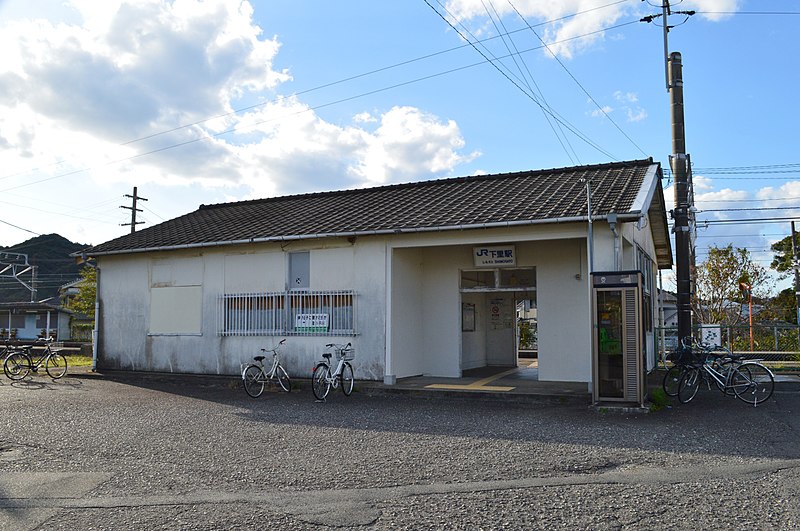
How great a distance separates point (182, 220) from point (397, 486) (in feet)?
48.1

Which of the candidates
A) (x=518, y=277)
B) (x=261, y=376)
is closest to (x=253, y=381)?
(x=261, y=376)

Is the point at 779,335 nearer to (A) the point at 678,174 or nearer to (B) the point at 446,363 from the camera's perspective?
(A) the point at 678,174

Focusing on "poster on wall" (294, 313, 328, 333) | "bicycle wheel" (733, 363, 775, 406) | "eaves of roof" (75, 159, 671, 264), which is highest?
"eaves of roof" (75, 159, 671, 264)

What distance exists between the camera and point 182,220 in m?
18.5

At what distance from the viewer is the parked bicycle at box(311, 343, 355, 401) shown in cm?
1106

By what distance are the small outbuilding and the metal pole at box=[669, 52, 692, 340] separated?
55 cm

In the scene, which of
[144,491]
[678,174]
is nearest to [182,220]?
[678,174]

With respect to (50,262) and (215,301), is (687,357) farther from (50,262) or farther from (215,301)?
(50,262)

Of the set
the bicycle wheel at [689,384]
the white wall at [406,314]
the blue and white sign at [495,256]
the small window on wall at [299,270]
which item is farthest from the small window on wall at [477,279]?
the bicycle wheel at [689,384]

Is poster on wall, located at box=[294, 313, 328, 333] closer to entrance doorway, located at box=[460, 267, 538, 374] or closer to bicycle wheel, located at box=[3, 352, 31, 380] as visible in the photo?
entrance doorway, located at box=[460, 267, 538, 374]

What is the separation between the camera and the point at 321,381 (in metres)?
11.1

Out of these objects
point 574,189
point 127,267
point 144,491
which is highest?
point 574,189

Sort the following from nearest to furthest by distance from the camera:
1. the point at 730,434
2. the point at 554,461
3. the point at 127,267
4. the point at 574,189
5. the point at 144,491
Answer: the point at 144,491
the point at 554,461
the point at 730,434
the point at 574,189
the point at 127,267

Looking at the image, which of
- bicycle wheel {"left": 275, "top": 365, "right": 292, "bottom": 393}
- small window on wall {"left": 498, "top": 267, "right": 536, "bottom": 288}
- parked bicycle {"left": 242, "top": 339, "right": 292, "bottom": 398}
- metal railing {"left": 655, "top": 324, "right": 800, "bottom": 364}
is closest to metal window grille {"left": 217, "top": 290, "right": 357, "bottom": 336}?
parked bicycle {"left": 242, "top": 339, "right": 292, "bottom": 398}
